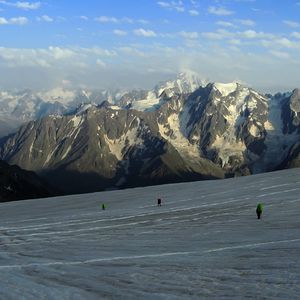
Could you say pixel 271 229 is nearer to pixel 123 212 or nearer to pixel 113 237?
pixel 113 237

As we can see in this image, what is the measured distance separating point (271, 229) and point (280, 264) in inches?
616

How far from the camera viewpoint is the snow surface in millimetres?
23891

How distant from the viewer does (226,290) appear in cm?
2289

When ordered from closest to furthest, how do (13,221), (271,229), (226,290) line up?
(226,290)
(271,229)
(13,221)

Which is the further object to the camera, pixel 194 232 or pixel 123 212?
pixel 123 212

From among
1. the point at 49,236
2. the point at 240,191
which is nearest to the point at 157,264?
the point at 49,236

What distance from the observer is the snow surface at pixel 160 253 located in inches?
941

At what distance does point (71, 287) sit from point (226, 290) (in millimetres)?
7040

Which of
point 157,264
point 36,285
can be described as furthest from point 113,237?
point 36,285

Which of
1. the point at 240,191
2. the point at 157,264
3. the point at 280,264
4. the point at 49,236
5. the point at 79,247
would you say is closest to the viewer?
the point at 280,264

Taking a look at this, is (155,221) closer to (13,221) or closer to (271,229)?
(271,229)

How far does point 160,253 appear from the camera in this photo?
115ft

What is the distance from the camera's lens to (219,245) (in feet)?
121

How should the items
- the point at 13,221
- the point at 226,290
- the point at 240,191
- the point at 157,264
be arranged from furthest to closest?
the point at 240,191 → the point at 13,221 → the point at 157,264 → the point at 226,290
